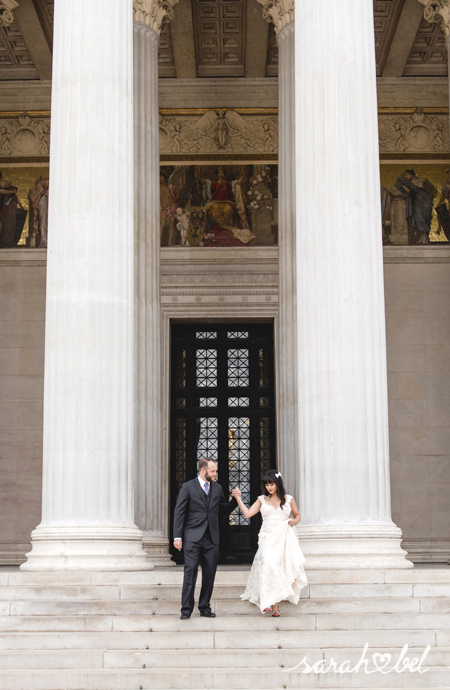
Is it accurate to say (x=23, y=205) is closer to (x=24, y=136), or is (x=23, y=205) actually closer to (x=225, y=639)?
(x=24, y=136)

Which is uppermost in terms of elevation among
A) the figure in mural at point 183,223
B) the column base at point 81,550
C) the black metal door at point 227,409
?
the figure in mural at point 183,223

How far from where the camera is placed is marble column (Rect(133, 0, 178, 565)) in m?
21.6

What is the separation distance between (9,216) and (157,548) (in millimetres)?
13881

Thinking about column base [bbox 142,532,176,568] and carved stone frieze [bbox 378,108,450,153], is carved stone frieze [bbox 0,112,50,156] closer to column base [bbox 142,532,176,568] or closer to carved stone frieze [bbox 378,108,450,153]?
carved stone frieze [bbox 378,108,450,153]

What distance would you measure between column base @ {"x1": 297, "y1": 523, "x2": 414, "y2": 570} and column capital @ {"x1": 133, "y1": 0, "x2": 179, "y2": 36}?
558 inches

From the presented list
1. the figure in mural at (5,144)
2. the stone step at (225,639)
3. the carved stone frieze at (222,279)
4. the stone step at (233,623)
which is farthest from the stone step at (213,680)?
the figure in mural at (5,144)

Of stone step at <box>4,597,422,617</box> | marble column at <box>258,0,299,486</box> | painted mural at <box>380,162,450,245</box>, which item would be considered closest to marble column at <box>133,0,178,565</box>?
marble column at <box>258,0,299,486</box>

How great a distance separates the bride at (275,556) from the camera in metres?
13.7

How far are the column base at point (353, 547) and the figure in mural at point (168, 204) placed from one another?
15936 mm

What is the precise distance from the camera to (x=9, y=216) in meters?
30.3

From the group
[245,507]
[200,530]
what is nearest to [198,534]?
[200,530]

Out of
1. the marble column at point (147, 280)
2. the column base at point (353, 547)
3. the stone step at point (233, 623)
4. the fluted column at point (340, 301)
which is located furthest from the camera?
the marble column at point (147, 280)

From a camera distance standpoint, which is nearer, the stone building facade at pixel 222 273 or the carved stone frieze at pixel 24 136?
the stone building facade at pixel 222 273

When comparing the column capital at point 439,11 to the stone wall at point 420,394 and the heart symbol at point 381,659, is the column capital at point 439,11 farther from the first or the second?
the heart symbol at point 381,659
